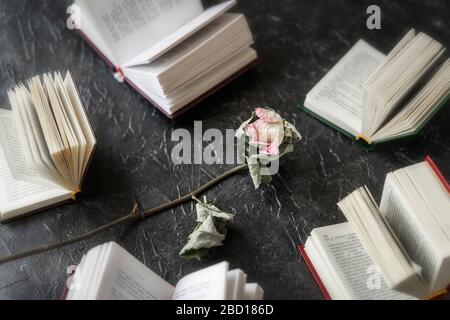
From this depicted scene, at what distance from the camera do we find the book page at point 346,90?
1.21 meters

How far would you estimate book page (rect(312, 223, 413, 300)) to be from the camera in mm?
979

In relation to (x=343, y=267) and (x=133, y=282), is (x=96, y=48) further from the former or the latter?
(x=343, y=267)

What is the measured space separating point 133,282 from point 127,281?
1 cm

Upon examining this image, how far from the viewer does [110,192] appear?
1.18m

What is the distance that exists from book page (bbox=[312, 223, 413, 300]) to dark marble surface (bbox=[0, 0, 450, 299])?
Answer: 7cm

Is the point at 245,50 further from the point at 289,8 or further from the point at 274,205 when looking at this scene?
the point at 274,205

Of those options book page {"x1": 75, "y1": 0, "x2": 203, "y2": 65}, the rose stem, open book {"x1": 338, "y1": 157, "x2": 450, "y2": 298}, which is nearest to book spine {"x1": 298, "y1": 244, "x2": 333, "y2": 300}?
open book {"x1": 338, "y1": 157, "x2": 450, "y2": 298}

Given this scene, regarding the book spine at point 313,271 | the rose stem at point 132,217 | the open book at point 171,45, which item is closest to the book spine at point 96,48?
the open book at point 171,45

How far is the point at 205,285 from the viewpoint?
0.95 metres

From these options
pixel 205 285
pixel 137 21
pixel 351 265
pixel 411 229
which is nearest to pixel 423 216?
pixel 411 229

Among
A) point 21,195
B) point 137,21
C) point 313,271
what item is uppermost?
point 137,21

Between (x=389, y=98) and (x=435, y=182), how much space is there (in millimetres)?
206

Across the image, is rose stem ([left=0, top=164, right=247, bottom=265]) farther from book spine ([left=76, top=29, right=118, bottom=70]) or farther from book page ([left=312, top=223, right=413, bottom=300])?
book spine ([left=76, top=29, right=118, bottom=70])
